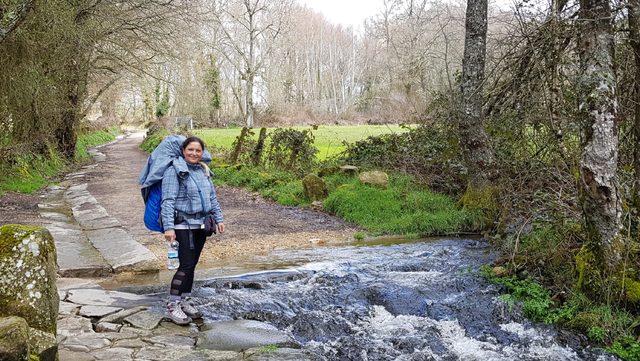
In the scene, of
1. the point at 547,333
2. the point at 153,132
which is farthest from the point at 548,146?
the point at 153,132

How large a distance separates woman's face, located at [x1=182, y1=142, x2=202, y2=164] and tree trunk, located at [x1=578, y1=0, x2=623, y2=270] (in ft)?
13.9

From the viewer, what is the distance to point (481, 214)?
434 inches

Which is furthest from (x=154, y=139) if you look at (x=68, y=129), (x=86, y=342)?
(x=86, y=342)

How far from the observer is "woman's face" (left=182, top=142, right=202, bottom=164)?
231 inches

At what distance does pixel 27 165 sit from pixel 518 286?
15.8 m

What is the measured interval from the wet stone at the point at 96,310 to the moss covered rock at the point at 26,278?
57.4 inches

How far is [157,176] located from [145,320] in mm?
1472

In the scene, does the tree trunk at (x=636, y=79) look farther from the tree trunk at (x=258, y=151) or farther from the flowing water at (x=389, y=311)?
the tree trunk at (x=258, y=151)

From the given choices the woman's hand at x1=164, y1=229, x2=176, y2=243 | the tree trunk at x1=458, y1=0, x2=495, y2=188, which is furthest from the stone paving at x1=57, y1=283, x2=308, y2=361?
the tree trunk at x1=458, y1=0, x2=495, y2=188

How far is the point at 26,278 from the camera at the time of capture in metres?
4.12

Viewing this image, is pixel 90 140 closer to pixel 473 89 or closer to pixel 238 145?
pixel 238 145

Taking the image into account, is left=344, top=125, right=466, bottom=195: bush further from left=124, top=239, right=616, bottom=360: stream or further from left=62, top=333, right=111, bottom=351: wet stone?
left=62, top=333, right=111, bottom=351: wet stone

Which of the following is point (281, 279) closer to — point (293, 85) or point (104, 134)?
point (104, 134)

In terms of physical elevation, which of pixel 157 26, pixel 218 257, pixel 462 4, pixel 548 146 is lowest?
pixel 218 257
